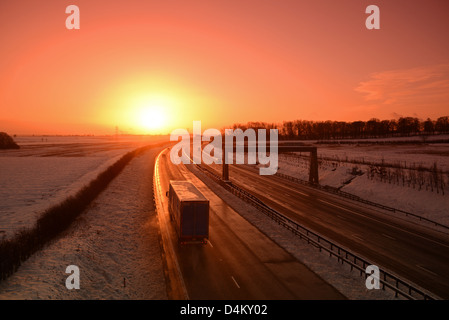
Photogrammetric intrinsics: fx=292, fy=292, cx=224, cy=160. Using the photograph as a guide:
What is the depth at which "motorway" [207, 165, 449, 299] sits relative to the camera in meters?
21.9

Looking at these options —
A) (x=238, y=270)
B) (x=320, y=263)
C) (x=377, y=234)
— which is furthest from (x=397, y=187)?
(x=238, y=270)

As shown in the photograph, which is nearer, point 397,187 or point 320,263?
point 320,263

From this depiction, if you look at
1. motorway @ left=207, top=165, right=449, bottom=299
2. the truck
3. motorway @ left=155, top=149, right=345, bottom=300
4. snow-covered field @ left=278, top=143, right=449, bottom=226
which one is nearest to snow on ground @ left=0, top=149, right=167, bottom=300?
motorway @ left=155, top=149, right=345, bottom=300

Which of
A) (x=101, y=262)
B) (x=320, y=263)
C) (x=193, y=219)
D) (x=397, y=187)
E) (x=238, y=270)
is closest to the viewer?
(x=238, y=270)

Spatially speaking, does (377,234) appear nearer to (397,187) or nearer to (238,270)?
(238,270)

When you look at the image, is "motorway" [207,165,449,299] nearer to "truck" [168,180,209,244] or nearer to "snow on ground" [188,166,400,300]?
"snow on ground" [188,166,400,300]

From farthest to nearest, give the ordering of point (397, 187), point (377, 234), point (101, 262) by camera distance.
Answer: point (397, 187) < point (377, 234) < point (101, 262)

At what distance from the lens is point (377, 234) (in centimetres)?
2998

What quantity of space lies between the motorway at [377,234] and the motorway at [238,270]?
7.38 meters

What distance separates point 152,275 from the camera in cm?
2039

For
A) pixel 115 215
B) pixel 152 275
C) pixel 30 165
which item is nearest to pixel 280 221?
pixel 152 275

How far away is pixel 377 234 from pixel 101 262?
1037 inches

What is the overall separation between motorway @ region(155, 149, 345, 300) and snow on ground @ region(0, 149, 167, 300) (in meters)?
1.45
